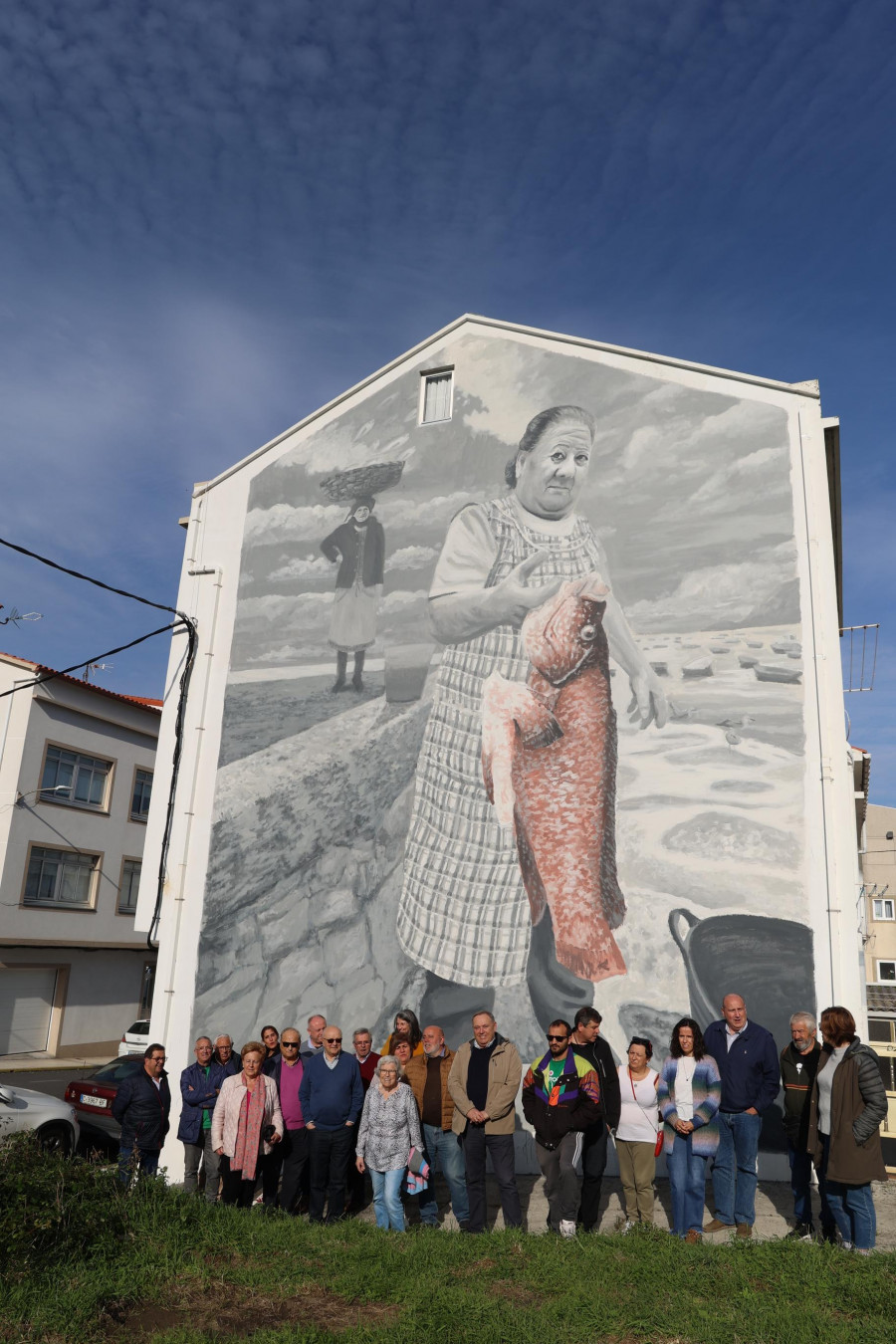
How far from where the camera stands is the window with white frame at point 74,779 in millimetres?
26688

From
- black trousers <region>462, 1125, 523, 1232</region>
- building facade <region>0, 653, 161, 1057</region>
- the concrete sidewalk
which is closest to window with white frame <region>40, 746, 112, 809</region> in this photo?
building facade <region>0, 653, 161, 1057</region>

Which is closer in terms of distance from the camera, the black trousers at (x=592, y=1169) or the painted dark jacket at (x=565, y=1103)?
the painted dark jacket at (x=565, y=1103)

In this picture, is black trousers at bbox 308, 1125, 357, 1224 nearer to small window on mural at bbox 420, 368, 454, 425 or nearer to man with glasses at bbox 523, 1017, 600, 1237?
man with glasses at bbox 523, 1017, 600, 1237

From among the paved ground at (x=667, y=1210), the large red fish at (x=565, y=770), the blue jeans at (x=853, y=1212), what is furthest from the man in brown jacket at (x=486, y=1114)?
the large red fish at (x=565, y=770)

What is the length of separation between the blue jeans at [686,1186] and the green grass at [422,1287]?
43 cm

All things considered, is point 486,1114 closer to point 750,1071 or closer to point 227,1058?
point 750,1071

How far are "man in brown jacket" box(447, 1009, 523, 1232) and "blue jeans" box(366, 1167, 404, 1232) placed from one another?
22.5 inches

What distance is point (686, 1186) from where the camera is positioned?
7.31 m

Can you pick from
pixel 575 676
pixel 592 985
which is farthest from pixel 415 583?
pixel 592 985

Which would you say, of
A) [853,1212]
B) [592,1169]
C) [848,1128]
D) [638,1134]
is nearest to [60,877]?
[592,1169]

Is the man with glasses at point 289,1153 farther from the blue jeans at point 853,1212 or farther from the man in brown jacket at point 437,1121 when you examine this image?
the blue jeans at point 853,1212

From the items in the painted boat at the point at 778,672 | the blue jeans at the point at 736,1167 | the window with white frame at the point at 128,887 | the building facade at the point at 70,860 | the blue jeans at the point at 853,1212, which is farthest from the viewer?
the window with white frame at the point at 128,887

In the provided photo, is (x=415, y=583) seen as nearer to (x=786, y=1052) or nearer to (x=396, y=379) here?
(x=396, y=379)

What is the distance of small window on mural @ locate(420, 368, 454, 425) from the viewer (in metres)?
14.3
